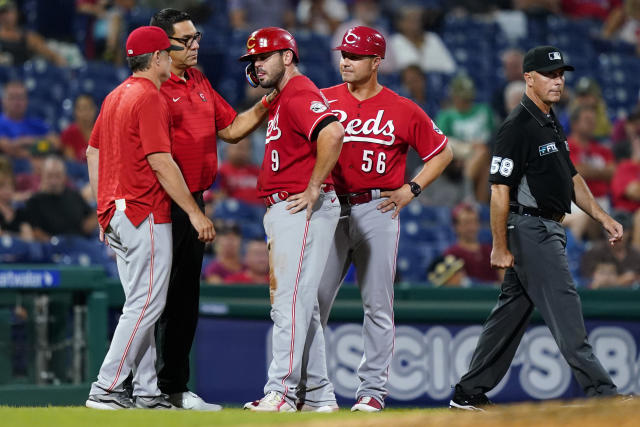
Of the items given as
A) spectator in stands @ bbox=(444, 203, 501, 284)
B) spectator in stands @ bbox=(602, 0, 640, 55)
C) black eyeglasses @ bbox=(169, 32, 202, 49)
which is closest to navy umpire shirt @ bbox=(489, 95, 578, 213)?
black eyeglasses @ bbox=(169, 32, 202, 49)

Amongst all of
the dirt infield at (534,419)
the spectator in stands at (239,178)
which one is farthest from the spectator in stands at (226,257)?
the dirt infield at (534,419)

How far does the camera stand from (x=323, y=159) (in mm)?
4934

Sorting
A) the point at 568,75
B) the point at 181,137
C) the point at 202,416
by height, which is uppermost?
the point at 568,75

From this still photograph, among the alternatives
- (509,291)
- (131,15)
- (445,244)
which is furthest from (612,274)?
(131,15)

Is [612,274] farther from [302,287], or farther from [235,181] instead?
[302,287]

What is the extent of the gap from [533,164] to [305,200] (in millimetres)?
1155

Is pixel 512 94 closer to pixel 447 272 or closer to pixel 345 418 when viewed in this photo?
pixel 447 272

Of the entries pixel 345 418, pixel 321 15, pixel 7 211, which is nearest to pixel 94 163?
pixel 345 418

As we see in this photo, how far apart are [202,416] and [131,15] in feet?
24.1

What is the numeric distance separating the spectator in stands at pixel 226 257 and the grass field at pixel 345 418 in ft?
11.2

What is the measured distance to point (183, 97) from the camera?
5.39 meters

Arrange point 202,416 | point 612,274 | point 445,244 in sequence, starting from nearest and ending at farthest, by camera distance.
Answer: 1. point 202,416
2. point 612,274
3. point 445,244

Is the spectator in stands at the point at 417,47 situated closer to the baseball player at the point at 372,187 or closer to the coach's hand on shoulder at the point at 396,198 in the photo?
the baseball player at the point at 372,187

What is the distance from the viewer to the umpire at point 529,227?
5.15m
